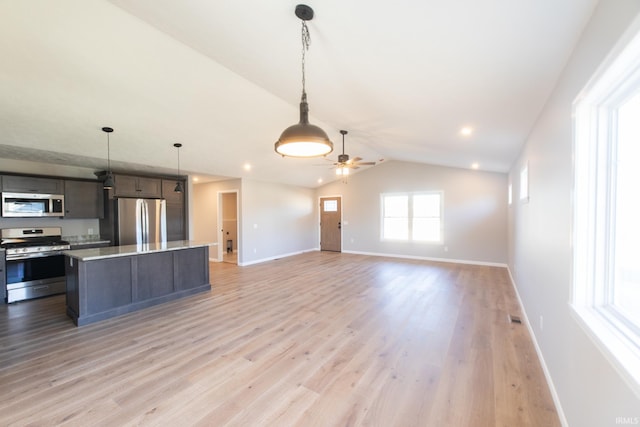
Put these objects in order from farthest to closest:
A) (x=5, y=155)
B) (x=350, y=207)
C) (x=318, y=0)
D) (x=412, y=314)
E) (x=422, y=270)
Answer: (x=350, y=207)
(x=422, y=270)
(x=5, y=155)
(x=412, y=314)
(x=318, y=0)

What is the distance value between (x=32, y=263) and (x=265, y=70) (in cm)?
513

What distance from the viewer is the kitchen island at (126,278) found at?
3.43 metres

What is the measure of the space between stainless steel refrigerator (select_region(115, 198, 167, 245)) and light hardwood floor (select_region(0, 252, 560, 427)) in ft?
5.04

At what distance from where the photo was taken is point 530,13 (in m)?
1.37

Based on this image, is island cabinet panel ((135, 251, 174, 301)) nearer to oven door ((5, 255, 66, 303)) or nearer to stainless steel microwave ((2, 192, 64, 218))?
oven door ((5, 255, 66, 303))

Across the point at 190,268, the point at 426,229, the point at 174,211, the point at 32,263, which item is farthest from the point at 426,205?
the point at 32,263

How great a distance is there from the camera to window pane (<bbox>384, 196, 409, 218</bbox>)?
8047mm

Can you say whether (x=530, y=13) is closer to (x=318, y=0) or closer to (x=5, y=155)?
(x=318, y=0)

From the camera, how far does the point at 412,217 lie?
795 centimetres

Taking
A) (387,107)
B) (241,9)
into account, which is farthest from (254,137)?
(241,9)

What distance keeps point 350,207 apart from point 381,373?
6921mm

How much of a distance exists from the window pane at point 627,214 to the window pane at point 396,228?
6.64 meters

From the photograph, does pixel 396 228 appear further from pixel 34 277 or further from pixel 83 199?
pixel 34 277

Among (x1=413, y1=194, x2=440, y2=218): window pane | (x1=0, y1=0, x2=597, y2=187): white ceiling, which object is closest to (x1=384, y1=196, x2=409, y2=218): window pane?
(x1=413, y1=194, x2=440, y2=218): window pane
